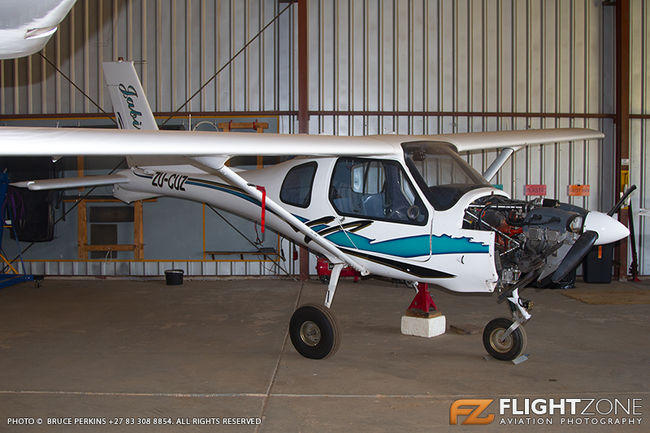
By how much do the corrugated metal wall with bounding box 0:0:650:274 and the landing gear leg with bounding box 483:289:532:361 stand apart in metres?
6.30

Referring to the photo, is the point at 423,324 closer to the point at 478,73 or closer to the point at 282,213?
the point at 282,213

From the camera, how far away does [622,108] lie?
11500mm

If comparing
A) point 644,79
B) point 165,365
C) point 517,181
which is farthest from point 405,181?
point 644,79

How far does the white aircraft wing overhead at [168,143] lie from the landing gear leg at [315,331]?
153 centimetres

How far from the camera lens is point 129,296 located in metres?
9.85

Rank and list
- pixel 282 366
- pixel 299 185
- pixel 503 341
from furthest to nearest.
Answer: pixel 299 185, pixel 503 341, pixel 282 366

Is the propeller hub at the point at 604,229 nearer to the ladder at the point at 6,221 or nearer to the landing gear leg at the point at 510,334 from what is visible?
the landing gear leg at the point at 510,334

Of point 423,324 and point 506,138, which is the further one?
point 506,138

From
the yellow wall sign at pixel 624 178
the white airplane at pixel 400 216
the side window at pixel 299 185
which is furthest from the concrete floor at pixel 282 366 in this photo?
the yellow wall sign at pixel 624 178

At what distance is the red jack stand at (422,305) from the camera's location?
6.98 meters

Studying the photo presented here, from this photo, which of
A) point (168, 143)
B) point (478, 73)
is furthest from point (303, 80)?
point (168, 143)

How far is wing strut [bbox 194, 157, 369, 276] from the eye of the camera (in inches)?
217

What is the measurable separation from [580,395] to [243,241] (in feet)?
25.6

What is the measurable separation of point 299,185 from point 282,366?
2.03 metres
